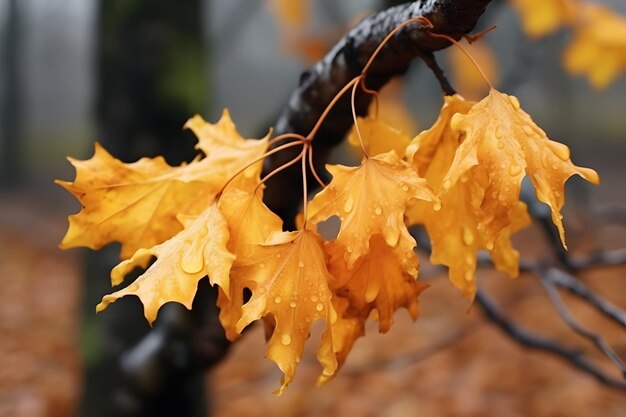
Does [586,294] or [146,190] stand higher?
[146,190]

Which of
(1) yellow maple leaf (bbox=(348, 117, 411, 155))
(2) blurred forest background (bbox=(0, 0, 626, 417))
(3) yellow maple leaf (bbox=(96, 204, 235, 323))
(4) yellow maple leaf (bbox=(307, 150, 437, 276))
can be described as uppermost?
(3) yellow maple leaf (bbox=(96, 204, 235, 323))

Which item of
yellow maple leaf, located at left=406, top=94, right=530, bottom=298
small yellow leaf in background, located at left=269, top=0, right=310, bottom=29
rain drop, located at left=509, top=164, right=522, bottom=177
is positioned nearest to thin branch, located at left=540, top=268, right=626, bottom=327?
yellow maple leaf, located at left=406, top=94, right=530, bottom=298

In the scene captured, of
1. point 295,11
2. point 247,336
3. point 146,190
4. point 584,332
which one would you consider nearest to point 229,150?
point 146,190

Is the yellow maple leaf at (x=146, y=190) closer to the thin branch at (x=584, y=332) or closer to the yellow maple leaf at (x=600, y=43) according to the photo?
the thin branch at (x=584, y=332)

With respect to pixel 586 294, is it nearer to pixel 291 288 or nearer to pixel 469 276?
pixel 469 276

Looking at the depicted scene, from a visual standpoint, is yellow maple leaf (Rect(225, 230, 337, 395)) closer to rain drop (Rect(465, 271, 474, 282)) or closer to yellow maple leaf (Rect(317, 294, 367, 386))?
yellow maple leaf (Rect(317, 294, 367, 386))

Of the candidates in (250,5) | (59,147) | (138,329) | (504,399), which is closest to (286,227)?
(138,329)

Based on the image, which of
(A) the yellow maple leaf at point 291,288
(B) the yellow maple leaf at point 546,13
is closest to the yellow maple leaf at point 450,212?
(A) the yellow maple leaf at point 291,288
